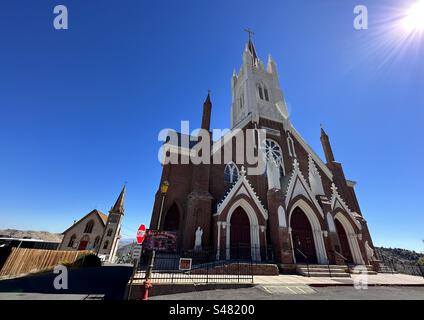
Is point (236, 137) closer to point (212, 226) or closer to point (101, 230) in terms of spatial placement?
point (212, 226)

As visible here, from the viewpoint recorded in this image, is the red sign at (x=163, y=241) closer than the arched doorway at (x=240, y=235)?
Yes

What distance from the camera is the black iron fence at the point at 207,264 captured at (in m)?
8.79

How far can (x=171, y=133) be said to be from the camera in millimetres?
21844

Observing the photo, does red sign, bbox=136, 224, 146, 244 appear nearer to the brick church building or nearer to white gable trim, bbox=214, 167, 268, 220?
the brick church building

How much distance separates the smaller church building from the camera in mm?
38656

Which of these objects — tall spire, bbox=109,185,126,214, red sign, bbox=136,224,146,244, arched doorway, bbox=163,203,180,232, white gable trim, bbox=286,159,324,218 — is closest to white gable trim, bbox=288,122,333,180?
white gable trim, bbox=286,159,324,218

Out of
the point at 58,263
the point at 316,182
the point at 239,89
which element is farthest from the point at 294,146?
the point at 58,263

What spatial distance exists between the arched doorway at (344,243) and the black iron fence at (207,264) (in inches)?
284

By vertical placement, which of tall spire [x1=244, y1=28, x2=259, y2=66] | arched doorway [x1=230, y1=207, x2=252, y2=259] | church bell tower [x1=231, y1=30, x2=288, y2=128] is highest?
tall spire [x1=244, y1=28, x2=259, y2=66]

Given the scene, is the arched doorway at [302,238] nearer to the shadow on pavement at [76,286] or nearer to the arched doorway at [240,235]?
the arched doorway at [240,235]

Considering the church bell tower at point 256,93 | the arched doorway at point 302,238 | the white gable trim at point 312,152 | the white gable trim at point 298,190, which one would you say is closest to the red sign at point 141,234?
the white gable trim at point 298,190

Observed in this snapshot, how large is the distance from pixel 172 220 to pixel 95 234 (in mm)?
A: 35171

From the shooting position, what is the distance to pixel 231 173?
59.9 feet
